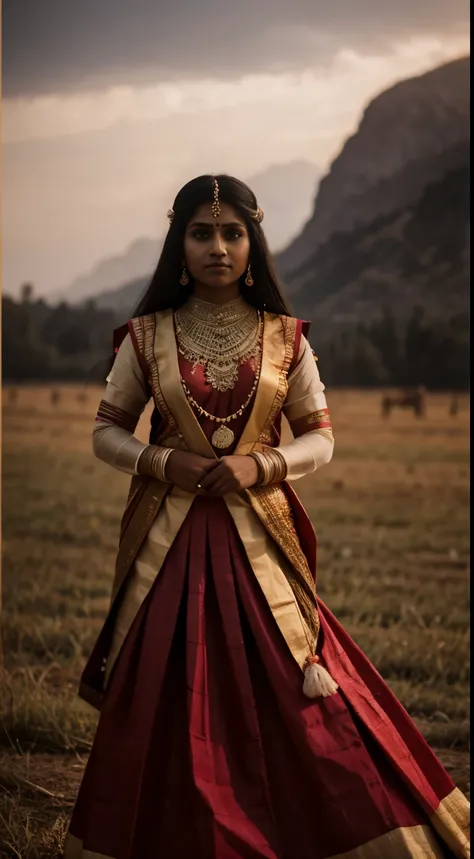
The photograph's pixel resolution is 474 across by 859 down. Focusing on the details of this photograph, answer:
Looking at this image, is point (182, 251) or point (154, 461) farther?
point (182, 251)

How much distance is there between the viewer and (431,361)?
18.3 ft

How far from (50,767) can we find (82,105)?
365cm

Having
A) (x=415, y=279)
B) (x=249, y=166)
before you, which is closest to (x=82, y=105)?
(x=249, y=166)

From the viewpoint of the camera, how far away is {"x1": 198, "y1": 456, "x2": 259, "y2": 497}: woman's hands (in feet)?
6.53

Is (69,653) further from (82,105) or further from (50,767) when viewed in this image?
(82,105)

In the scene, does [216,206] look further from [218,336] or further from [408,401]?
[408,401]

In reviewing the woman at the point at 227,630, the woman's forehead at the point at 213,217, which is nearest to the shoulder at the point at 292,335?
the woman at the point at 227,630

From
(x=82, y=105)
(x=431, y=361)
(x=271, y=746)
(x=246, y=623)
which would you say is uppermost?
(x=82, y=105)

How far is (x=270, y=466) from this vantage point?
2051mm

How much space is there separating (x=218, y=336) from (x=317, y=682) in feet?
2.62

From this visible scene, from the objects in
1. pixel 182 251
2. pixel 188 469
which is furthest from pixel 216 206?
pixel 188 469

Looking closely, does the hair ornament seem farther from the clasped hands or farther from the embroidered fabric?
the clasped hands

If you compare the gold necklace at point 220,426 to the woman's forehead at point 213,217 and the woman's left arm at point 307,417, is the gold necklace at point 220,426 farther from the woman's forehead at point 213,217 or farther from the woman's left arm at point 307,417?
the woman's forehead at point 213,217

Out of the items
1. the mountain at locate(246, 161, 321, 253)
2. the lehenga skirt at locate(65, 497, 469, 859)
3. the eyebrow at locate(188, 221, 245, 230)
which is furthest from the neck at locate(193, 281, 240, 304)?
the mountain at locate(246, 161, 321, 253)
